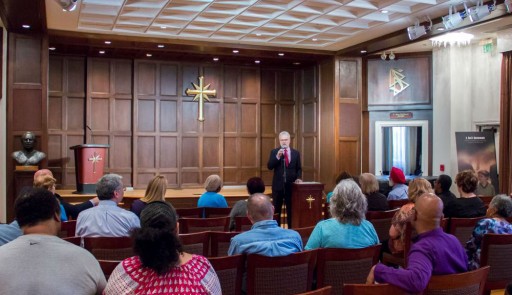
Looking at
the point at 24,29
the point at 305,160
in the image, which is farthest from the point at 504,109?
the point at 24,29

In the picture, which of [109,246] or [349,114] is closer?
[109,246]

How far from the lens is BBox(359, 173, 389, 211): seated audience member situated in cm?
545

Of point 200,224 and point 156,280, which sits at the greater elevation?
point 156,280

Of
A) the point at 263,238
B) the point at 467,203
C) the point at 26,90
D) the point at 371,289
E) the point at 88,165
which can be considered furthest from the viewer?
the point at 88,165

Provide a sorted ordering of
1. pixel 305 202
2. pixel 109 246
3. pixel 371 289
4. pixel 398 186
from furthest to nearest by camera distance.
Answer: pixel 305 202 < pixel 398 186 < pixel 109 246 < pixel 371 289

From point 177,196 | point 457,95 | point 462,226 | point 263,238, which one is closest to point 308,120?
point 457,95

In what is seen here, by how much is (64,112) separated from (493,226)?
374 inches

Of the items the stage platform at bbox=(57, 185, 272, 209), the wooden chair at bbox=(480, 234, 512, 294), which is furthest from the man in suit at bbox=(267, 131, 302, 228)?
the wooden chair at bbox=(480, 234, 512, 294)

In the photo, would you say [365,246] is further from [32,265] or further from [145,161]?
[145,161]

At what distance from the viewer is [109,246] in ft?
11.3

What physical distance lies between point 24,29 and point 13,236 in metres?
6.92

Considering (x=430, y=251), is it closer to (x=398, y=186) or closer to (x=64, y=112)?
(x=398, y=186)

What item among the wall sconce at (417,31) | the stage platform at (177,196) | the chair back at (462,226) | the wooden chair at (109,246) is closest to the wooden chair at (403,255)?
the chair back at (462,226)

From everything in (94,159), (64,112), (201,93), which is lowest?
(94,159)
